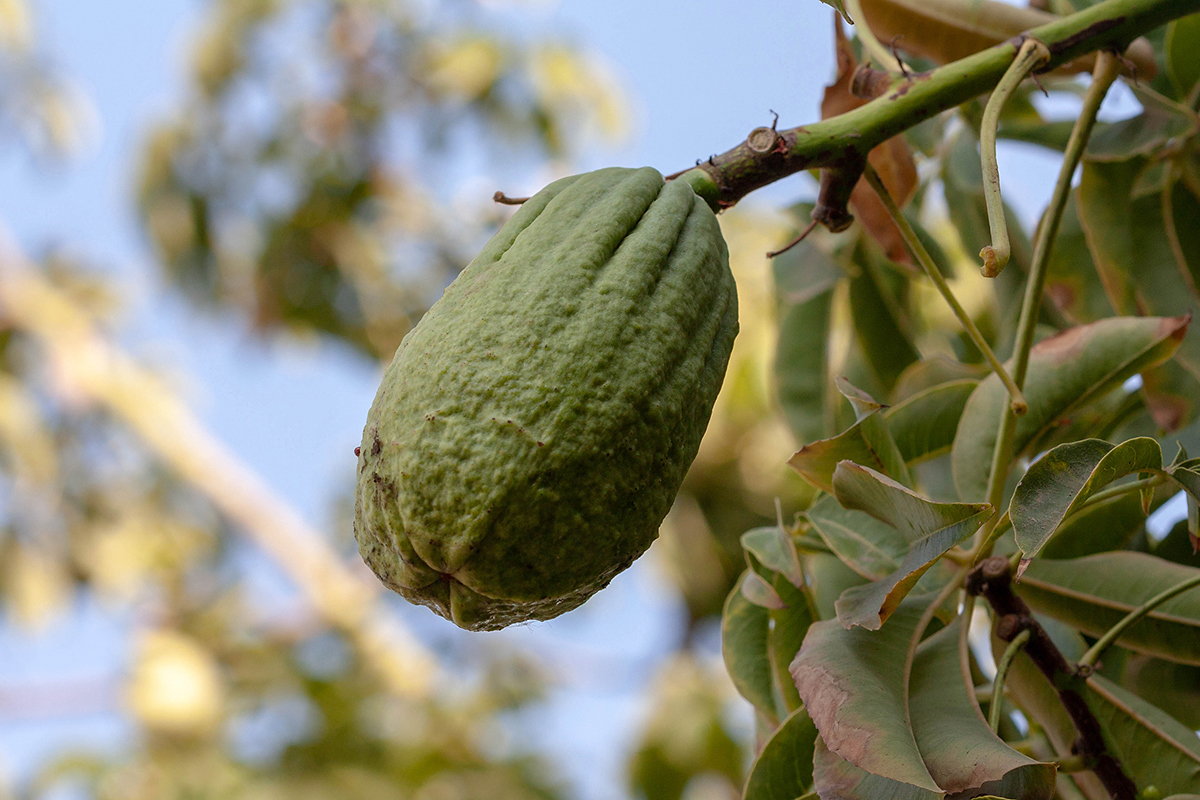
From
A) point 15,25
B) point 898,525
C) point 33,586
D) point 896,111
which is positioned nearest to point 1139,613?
point 898,525

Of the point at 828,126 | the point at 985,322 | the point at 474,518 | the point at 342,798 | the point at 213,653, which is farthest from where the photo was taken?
the point at 213,653

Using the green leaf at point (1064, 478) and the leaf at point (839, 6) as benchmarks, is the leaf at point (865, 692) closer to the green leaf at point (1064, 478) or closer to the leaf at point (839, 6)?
the green leaf at point (1064, 478)

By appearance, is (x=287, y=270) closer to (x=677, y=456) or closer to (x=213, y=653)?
(x=213, y=653)

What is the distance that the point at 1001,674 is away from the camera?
0.84 meters

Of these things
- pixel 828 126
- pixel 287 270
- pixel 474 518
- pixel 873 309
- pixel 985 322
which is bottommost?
pixel 287 270

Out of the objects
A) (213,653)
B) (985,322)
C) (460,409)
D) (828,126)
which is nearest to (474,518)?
(460,409)

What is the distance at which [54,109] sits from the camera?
5.70 m

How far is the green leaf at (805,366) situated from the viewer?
4.99 ft

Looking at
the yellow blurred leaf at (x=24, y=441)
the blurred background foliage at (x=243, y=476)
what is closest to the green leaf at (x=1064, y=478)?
the blurred background foliage at (x=243, y=476)

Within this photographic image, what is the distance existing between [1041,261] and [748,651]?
0.47 m

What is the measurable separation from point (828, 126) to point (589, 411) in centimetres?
35

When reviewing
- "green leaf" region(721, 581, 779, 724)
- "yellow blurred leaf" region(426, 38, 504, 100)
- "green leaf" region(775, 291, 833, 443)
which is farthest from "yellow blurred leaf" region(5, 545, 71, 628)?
"green leaf" region(721, 581, 779, 724)

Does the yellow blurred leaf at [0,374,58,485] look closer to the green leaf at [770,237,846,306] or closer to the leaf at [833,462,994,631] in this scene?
the green leaf at [770,237,846,306]

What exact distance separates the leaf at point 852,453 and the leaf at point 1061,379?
6.8 inches
